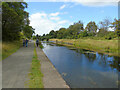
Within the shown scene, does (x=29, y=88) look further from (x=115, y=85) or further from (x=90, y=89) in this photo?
(x=115, y=85)

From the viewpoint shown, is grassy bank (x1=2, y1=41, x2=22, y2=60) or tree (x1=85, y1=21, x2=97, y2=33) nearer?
grassy bank (x1=2, y1=41, x2=22, y2=60)

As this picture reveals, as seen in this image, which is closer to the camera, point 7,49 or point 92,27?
point 7,49

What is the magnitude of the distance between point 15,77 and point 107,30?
160 feet

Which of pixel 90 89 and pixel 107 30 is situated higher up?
pixel 107 30

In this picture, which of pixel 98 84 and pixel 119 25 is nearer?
pixel 98 84

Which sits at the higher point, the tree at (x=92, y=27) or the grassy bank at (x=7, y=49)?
the tree at (x=92, y=27)

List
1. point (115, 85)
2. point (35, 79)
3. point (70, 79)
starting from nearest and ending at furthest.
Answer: point (35, 79), point (115, 85), point (70, 79)

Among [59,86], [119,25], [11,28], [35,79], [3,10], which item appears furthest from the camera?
[119,25]

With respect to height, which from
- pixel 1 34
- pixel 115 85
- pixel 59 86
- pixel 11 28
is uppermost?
pixel 11 28

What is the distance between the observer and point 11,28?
55.3 ft

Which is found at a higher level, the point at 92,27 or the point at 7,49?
the point at 92,27

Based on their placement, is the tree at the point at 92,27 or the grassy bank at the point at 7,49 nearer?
the grassy bank at the point at 7,49

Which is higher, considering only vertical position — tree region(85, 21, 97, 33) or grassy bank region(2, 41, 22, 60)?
tree region(85, 21, 97, 33)

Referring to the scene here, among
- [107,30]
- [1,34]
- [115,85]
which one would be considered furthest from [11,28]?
[107,30]
